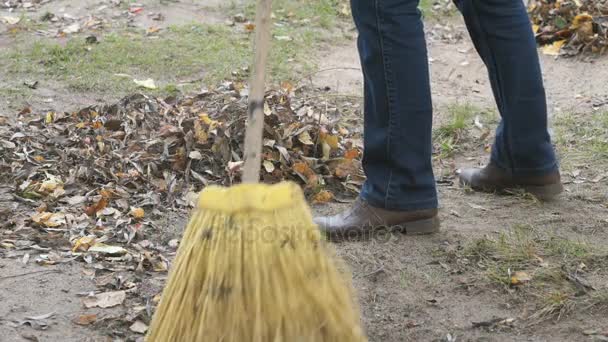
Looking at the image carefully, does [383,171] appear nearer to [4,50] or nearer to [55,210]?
[55,210]

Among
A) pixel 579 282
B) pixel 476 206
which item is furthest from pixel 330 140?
pixel 579 282

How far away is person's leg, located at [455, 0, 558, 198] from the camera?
307 cm

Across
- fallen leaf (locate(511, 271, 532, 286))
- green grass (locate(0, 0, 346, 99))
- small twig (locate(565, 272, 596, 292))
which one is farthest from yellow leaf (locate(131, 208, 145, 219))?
green grass (locate(0, 0, 346, 99))

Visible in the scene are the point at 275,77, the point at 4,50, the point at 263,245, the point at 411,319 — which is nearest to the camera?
the point at 263,245

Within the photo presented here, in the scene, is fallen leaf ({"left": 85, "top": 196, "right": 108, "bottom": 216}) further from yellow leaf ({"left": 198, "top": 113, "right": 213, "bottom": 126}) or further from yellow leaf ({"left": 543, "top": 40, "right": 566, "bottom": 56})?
yellow leaf ({"left": 543, "top": 40, "right": 566, "bottom": 56})

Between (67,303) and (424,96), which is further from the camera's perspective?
(424,96)

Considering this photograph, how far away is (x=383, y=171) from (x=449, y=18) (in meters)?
3.94

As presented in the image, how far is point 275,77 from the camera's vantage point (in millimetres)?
5012

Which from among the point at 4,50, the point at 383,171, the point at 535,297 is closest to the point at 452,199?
the point at 383,171

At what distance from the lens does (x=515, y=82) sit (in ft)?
10.3

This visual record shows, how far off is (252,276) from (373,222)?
1.14 m

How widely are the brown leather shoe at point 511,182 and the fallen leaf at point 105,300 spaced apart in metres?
1.50

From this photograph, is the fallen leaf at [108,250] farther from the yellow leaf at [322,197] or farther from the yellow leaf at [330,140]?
the yellow leaf at [330,140]

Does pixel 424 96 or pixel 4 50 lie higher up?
pixel 424 96
